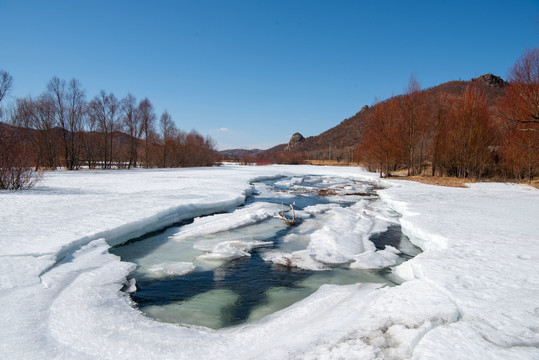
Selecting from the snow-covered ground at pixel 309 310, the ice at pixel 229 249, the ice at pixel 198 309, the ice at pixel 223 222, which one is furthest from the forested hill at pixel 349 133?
the ice at pixel 198 309

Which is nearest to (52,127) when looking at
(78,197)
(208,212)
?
(78,197)

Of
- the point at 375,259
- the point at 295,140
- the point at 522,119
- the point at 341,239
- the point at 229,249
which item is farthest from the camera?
the point at 295,140

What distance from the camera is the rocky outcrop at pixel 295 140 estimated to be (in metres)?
130

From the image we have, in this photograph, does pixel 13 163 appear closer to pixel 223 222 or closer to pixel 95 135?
pixel 223 222

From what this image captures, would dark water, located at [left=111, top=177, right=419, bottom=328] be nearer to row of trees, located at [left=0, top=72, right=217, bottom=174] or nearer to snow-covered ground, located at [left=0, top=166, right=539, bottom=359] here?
snow-covered ground, located at [left=0, top=166, right=539, bottom=359]

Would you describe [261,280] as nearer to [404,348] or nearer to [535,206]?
[404,348]

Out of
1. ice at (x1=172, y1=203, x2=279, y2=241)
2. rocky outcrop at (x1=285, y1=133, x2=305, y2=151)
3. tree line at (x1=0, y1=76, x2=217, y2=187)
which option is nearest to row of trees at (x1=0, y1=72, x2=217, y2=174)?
tree line at (x1=0, y1=76, x2=217, y2=187)

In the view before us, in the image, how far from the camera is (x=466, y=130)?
64.2 ft

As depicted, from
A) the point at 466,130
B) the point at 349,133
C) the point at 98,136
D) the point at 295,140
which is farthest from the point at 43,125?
the point at 295,140

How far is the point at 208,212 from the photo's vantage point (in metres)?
10.0

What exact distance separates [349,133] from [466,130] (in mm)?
78348

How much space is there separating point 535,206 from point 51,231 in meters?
13.5

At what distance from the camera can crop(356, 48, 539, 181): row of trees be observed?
15.6m

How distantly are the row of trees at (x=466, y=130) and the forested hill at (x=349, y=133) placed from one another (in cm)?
3234
